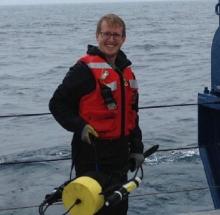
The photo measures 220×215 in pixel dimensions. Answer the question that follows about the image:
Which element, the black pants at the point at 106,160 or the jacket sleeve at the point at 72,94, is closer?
the jacket sleeve at the point at 72,94

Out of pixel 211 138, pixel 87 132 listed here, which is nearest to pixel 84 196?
pixel 87 132

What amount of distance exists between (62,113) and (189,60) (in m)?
29.7

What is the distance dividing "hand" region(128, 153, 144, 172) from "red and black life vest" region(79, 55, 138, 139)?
7.4 inches

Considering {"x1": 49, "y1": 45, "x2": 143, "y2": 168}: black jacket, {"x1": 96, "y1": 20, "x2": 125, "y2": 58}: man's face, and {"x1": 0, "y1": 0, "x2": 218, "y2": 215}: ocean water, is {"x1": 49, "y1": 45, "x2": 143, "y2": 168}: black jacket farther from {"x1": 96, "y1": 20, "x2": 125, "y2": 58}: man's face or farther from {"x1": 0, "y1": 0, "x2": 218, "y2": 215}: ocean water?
{"x1": 0, "y1": 0, "x2": 218, "y2": 215}: ocean water

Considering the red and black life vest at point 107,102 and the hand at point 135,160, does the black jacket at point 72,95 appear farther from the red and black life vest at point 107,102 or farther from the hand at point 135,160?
the hand at point 135,160

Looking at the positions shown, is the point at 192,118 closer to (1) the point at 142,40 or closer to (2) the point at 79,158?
(2) the point at 79,158

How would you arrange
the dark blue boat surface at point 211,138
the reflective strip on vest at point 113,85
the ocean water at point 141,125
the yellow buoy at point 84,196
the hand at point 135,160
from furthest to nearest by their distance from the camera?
the ocean water at point 141,125, the dark blue boat surface at point 211,138, the hand at point 135,160, the reflective strip on vest at point 113,85, the yellow buoy at point 84,196

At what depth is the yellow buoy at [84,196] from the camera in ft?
11.9

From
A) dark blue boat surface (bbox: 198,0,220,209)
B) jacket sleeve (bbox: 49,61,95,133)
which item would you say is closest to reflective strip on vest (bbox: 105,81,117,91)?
jacket sleeve (bbox: 49,61,95,133)

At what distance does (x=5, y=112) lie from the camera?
2003 cm

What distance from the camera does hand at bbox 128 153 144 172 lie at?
4.33 metres

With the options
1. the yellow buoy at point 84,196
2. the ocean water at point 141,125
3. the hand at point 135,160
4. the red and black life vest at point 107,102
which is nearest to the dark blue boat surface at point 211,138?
the ocean water at point 141,125

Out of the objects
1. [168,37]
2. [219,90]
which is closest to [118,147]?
[219,90]

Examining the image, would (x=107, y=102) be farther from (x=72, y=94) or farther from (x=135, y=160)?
(x=135, y=160)
